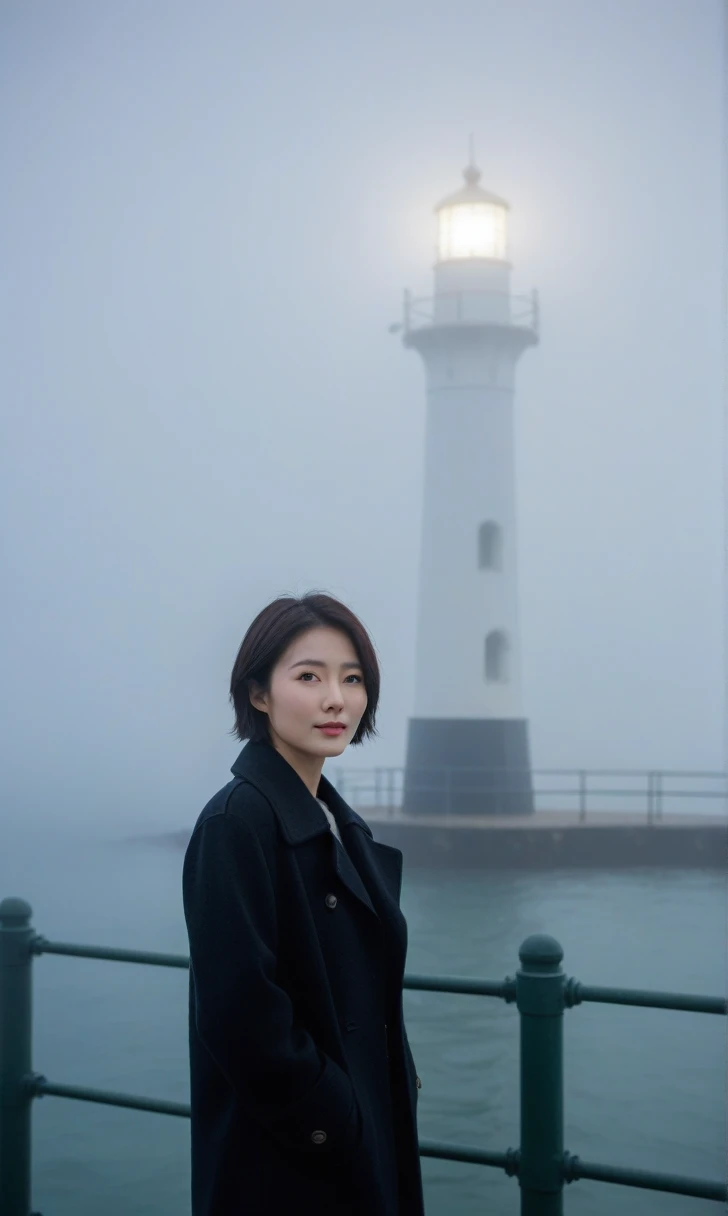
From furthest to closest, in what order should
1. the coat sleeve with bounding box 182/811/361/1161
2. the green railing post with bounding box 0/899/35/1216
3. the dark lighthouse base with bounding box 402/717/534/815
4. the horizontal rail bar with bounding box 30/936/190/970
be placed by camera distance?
the dark lighthouse base with bounding box 402/717/534/815, the green railing post with bounding box 0/899/35/1216, the horizontal rail bar with bounding box 30/936/190/970, the coat sleeve with bounding box 182/811/361/1161

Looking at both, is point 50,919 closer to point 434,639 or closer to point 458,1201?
point 434,639

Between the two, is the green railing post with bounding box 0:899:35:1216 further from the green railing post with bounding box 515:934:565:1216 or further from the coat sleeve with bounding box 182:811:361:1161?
the coat sleeve with bounding box 182:811:361:1161

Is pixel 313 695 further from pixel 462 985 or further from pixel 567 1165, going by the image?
pixel 567 1165

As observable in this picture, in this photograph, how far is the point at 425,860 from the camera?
11242 millimetres

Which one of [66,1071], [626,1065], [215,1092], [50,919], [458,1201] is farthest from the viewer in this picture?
[50,919]

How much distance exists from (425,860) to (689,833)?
92.4 inches

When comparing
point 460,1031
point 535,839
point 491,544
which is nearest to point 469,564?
point 491,544


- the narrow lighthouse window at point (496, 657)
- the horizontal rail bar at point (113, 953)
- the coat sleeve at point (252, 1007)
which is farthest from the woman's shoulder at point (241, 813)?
the narrow lighthouse window at point (496, 657)

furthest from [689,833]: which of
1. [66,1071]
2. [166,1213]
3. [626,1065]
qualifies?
[166,1213]

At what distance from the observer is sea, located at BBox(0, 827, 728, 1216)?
5.46 metres

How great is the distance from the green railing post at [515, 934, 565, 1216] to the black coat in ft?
1.66

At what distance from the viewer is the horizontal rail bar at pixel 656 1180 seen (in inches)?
70.8

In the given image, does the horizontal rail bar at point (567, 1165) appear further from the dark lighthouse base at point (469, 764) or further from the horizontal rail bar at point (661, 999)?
the dark lighthouse base at point (469, 764)

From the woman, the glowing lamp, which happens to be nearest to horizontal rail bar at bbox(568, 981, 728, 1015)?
the woman
